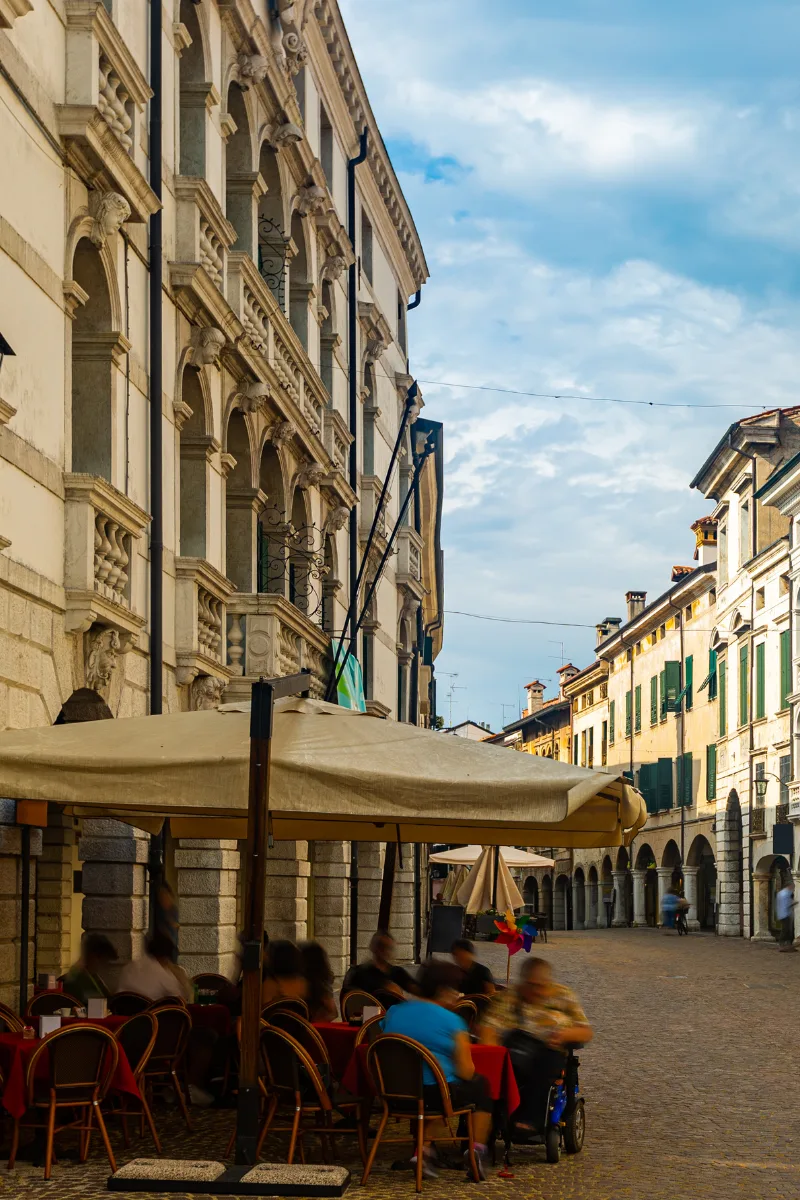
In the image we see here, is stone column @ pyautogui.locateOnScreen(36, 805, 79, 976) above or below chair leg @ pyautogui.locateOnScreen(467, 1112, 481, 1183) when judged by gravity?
above

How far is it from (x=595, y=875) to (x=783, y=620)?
1178 inches

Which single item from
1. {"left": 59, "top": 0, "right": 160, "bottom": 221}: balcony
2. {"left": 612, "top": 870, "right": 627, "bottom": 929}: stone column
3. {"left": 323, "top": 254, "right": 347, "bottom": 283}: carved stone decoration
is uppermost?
{"left": 323, "top": 254, "right": 347, "bottom": 283}: carved stone decoration

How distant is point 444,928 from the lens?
36594 millimetres

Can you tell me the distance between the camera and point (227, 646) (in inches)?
739

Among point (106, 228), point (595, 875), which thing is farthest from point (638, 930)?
point (106, 228)

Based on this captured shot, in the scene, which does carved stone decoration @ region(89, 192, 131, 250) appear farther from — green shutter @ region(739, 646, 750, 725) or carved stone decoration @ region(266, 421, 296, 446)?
green shutter @ region(739, 646, 750, 725)

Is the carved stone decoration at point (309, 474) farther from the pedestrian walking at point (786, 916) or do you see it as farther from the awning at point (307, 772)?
the pedestrian walking at point (786, 916)

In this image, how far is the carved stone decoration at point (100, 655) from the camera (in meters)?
13.2

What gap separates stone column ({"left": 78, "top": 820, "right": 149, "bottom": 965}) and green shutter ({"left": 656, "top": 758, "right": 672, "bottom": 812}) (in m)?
43.8

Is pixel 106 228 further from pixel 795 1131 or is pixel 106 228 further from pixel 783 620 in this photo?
pixel 783 620

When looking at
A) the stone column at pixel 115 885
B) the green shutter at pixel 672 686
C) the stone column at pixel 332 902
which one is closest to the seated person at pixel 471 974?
the stone column at pixel 115 885

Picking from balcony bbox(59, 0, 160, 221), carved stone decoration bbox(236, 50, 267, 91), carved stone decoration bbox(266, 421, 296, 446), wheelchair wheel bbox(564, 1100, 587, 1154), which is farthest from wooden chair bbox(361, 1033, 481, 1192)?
carved stone decoration bbox(236, 50, 267, 91)

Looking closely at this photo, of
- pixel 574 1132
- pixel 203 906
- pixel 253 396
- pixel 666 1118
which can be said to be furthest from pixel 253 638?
pixel 574 1132

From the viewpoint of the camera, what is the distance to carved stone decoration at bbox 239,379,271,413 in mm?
19484
